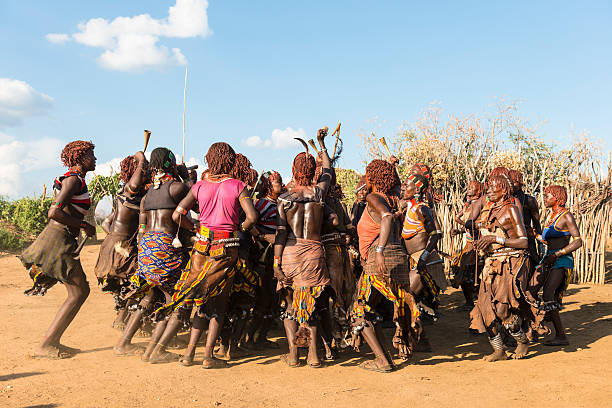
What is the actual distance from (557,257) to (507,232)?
149 cm

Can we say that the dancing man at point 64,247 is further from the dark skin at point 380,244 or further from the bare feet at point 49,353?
the dark skin at point 380,244

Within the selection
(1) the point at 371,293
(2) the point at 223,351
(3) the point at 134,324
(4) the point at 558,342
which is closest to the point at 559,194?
(4) the point at 558,342

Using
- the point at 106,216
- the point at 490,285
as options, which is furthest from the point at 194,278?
the point at 490,285

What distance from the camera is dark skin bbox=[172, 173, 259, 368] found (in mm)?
4703

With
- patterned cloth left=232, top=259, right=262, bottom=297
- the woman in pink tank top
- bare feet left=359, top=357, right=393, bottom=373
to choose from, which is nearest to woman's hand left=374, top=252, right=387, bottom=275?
bare feet left=359, top=357, right=393, bottom=373

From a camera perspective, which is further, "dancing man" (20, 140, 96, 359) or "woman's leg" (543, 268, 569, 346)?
"woman's leg" (543, 268, 569, 346)

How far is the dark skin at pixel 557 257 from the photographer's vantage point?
582 centimetres

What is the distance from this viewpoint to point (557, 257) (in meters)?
5.97

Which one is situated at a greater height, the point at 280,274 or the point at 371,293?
the point at 280,274

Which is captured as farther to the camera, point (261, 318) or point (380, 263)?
point (261, 318)

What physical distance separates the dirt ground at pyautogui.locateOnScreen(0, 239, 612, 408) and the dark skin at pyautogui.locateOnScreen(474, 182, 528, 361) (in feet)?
0.36

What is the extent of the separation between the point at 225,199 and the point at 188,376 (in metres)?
1.77

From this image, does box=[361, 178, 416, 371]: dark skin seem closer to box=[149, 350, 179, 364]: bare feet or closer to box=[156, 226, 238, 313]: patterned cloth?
box=[156, 226, 238, 313]: patterned cloth

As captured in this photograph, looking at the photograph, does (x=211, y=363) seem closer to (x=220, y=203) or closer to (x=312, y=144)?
(x=220, y=203)
